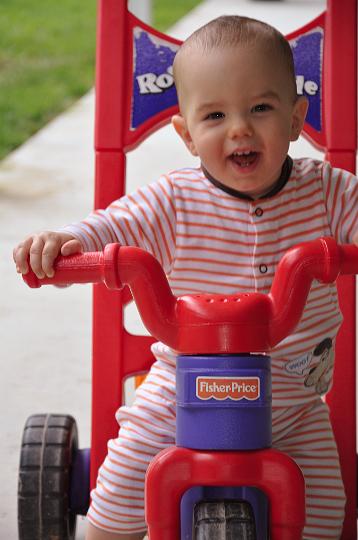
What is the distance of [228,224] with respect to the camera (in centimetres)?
134

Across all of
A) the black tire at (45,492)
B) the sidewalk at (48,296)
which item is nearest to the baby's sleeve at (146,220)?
the black tire at (45,492)

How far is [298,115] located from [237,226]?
167 mm

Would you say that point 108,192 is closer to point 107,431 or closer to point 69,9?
point 107,431

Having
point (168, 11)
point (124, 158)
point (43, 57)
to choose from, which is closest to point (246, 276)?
point (124, 158)

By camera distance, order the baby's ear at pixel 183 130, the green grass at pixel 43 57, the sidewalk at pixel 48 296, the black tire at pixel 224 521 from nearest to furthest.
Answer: the black tire at pixel 224 521 < the baby's ear at pixel 183 130 < the sidewalk at pixel 48 296 < the green grass at pixel 43 57

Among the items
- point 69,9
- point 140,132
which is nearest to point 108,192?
point 140,132

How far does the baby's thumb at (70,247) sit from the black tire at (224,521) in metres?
0.30

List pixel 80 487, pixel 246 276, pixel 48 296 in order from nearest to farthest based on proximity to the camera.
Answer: pixel 246 276 → pixel 80 487 → pixel 48 296

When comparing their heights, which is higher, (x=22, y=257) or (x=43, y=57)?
(x=43, y=57)

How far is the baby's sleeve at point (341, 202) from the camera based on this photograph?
1.36 m

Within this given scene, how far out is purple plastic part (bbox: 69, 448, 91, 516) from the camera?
145 centimetres

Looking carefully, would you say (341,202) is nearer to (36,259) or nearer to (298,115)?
(298,115)

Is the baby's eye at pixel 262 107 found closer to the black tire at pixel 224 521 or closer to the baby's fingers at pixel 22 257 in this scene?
the baby's fingers at pixel 22 257

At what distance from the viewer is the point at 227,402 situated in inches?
39.3
